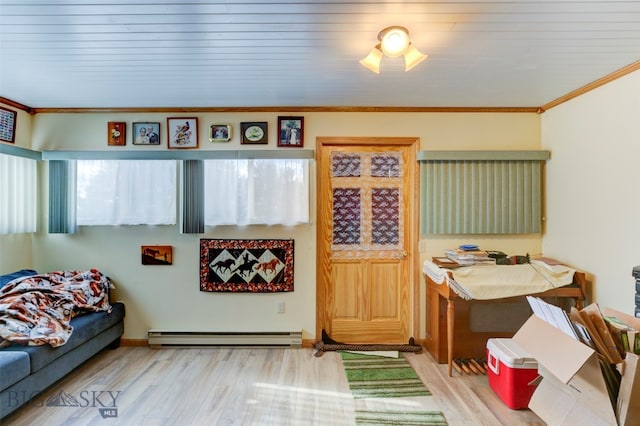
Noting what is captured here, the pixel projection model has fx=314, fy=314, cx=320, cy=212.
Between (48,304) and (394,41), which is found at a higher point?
(394,41)

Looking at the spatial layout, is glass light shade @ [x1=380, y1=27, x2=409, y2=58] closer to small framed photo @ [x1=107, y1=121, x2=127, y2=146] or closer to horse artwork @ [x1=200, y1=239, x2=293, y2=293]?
horse artwork @ [x1=200, y1=239, x2=293, y2=293]

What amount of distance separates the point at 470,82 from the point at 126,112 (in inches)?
128

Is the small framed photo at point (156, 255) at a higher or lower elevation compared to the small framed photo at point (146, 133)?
lower

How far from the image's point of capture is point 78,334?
2.54m

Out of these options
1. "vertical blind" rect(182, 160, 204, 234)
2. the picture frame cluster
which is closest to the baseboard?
"vertical blind" rect(182, 160, 204, 234)

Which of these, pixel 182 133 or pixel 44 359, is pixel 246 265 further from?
pixel 44 359

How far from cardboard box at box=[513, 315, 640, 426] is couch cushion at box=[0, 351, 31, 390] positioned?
3059mm

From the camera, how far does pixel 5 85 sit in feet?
8.45

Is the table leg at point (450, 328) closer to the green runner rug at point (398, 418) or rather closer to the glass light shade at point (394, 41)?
the green runner rug at point (398, 418)

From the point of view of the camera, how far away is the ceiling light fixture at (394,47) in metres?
1.73

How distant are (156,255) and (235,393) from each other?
1613 millimetres

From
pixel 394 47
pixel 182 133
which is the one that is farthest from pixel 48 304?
pixel 394 47

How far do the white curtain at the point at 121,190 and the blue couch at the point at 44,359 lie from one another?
2.71 ft

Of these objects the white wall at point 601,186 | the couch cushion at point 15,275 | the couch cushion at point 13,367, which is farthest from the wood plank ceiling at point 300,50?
the couch cushion at point 13,367
